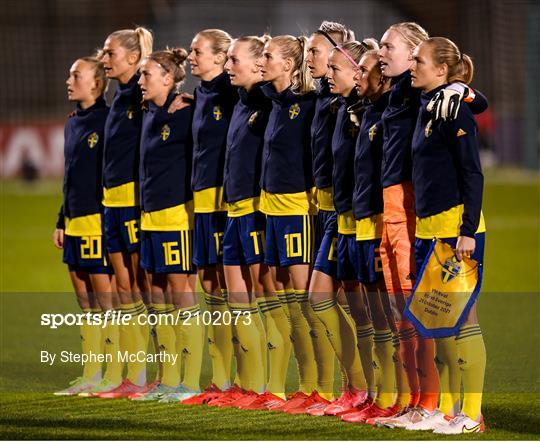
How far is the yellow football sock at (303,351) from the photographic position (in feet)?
26.5

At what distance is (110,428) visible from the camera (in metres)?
7.66

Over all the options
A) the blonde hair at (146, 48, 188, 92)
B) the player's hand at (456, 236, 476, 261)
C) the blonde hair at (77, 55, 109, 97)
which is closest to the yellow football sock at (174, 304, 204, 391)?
the blonde hair at (146, 48, 188, 92)

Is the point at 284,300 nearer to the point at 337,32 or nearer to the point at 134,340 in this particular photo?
the point at 134,340

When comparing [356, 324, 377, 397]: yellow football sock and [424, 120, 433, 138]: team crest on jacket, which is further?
[356, 324, 377, 397]: yellow football sock

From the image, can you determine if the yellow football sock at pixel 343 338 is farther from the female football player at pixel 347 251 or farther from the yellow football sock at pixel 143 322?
the yellow football sock at pixel 143 322

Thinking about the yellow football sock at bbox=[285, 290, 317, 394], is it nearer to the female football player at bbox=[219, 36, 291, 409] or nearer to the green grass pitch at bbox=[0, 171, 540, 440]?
the female football player at bbox=[219, 36, 291, 409]

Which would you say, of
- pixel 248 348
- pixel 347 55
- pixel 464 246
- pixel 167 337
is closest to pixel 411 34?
pixel 347 55

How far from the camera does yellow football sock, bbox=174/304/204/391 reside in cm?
870

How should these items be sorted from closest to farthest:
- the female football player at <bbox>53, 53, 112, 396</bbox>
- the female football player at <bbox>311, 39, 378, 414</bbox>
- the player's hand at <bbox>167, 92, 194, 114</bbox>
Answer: the female football player at <bbox>311, 39, 378, 414</bbox> → the player's hand at <bbox>167, 92, 194, 114</bbox> → the female football player at <bbox>53, 53, 112, 396</bbox>

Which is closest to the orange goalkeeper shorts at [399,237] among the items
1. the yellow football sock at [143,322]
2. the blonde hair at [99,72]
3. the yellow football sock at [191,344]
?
the yellow football sock at [191,344]

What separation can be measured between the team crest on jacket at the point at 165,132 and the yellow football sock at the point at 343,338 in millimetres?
1646

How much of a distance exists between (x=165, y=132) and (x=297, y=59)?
3.49ft

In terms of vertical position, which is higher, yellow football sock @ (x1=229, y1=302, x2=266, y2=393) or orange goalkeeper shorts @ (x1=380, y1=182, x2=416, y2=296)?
orange goalkeeper shorts @ (x1=380, y1=182, x2=416, y2=296)

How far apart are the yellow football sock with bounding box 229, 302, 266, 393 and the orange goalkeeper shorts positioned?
1297 mm
